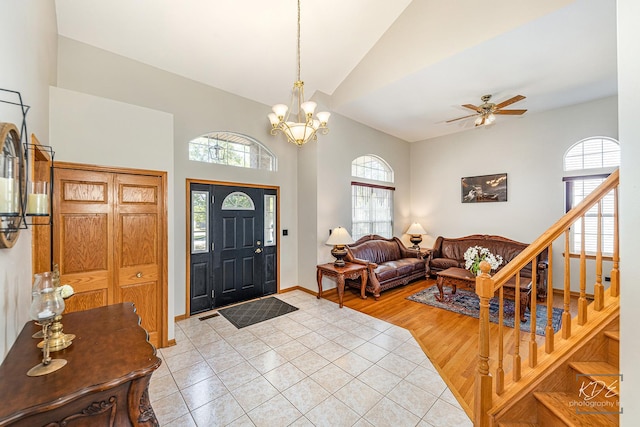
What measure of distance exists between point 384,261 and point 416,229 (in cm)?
151

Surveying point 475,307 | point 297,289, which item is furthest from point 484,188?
point 297,289

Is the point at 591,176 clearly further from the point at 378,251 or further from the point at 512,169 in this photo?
the point at 378,251

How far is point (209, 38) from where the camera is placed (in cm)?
343

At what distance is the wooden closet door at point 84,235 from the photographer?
8.18 ft

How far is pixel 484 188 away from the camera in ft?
19.1

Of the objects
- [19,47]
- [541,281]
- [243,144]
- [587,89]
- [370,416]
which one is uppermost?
[587,89]

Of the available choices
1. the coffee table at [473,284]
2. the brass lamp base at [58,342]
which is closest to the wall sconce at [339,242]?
the coffee table at [473,284]

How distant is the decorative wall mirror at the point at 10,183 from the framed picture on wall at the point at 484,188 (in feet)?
22.6

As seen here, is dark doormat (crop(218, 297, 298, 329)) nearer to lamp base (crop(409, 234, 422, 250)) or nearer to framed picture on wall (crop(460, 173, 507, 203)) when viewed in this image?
lamp base (crop(409, 234, 422, 250))

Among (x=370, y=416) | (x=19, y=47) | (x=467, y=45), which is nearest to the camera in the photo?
(x=19, y=47)

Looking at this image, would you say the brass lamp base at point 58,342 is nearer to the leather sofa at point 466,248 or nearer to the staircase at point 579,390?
the staircase at point 579,390

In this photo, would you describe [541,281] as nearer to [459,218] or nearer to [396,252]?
[459,218]

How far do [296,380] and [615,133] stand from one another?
628cm

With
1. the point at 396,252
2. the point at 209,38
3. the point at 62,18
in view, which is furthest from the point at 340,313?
the point at 62,18
